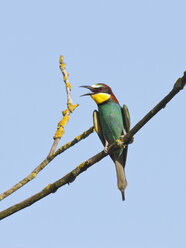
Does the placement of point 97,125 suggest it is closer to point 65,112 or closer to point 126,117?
point 126,117

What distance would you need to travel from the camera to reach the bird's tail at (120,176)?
525cm

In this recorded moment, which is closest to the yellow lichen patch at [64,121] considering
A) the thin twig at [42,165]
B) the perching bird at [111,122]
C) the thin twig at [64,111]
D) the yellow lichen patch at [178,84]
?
the thin twig at [64,111]

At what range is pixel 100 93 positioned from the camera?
6008 millimetres

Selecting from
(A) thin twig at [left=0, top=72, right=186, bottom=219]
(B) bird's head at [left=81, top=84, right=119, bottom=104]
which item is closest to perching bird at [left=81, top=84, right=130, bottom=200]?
(B) bird's head at [left=81, top=84, right=119, bottom=104]

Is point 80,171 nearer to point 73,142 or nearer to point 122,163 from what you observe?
point 73,142

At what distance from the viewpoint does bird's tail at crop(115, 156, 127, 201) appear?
17.2ft

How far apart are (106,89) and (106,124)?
67cm

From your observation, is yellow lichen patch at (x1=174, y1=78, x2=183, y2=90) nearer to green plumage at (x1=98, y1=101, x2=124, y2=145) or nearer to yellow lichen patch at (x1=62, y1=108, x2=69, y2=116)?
yellow lichen patch at (x1=62, y1=108, x2=69, y2=116)

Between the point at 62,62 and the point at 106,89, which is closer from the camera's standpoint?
the point at 62,62

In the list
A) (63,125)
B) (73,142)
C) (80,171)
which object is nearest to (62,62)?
(63,125)

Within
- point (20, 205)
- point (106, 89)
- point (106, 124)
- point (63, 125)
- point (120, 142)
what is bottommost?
point (20, 205)

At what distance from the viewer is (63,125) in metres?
3.46

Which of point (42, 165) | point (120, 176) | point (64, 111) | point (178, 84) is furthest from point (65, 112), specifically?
point (120, 176)

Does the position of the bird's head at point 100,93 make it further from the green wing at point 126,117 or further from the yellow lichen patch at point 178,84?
the yellow lichen patch at point 178,84
